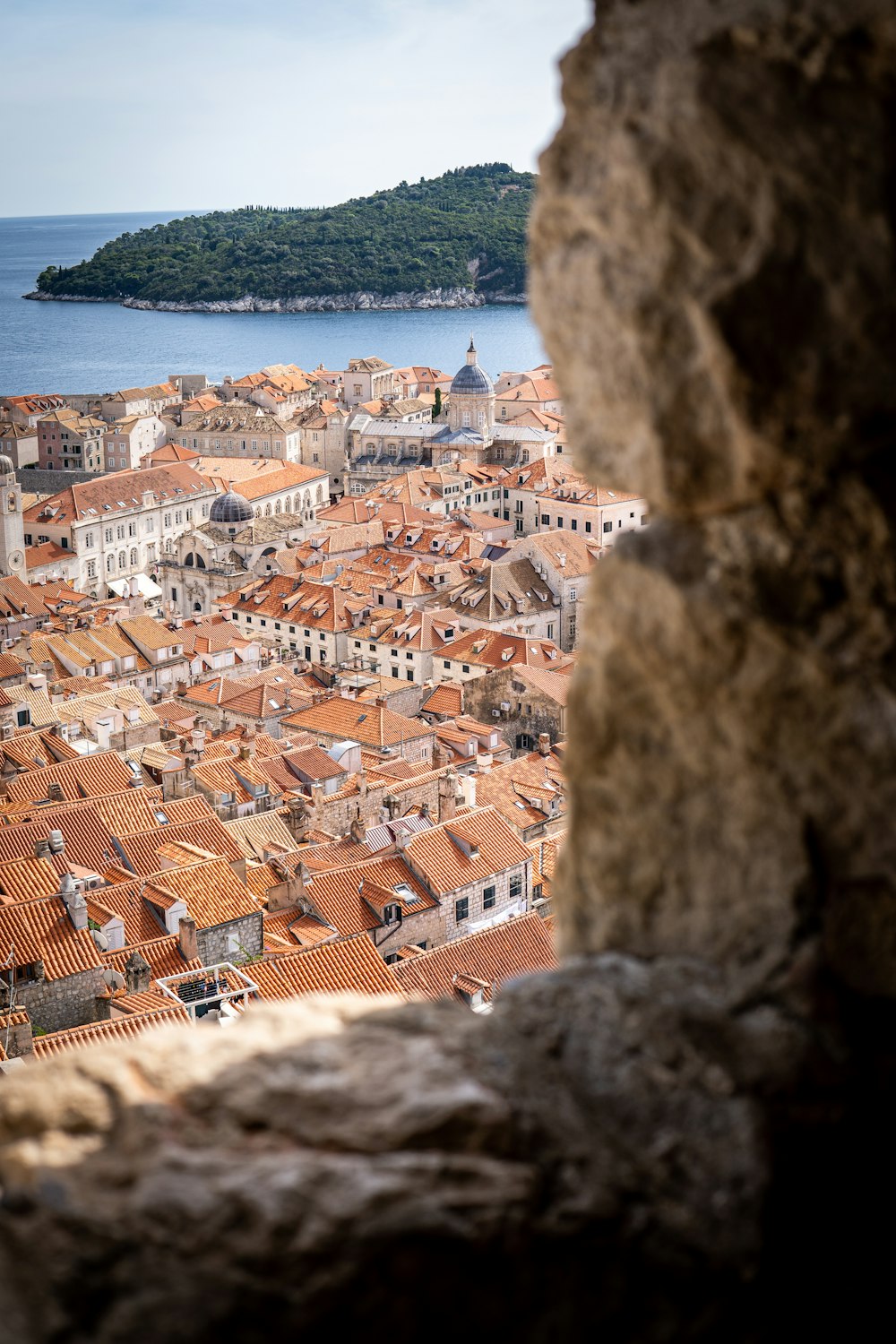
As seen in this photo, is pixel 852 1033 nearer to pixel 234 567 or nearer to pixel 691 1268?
pixel 691 1268

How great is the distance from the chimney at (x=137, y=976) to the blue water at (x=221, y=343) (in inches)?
4661

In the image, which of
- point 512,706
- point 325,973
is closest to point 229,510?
point 512,706

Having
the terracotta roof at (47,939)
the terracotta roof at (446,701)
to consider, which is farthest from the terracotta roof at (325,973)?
the terracotta roof at (446,701)

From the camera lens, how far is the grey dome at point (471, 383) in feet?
290

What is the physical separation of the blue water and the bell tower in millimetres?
73825

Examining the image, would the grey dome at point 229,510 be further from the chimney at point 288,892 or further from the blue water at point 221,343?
the blue water at point 221,343

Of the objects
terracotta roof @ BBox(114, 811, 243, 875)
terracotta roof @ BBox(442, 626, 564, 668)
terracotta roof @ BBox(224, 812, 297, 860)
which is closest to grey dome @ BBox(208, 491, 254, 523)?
terracotta roof @ BBox(442, 626, 564, 668)

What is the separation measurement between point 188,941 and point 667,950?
16319 millimetres

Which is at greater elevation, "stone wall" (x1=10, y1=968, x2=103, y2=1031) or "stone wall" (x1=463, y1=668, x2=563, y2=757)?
"stone wall" (x1=10, y1=968, x2=103, y2=1031)

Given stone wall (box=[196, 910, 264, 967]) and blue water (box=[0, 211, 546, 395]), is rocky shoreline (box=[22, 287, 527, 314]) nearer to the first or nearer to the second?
blue water (box=[0, 211, 546, 395])

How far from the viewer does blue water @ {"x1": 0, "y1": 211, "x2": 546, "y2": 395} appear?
142m

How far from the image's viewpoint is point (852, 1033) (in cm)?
339

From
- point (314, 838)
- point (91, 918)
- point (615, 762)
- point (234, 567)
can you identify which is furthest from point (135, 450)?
point (615, 762)

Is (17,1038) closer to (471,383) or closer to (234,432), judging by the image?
(471,383)
